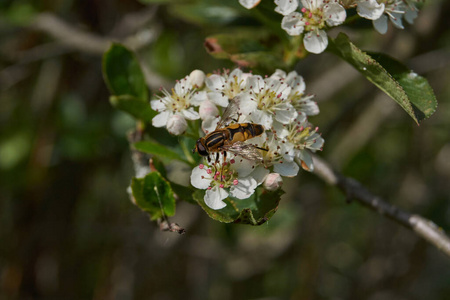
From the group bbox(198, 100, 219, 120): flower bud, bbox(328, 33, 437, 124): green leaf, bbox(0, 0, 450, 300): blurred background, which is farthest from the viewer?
bbox(0, 0, 450, 300): blurred background

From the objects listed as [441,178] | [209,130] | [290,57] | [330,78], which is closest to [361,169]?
[330,78]

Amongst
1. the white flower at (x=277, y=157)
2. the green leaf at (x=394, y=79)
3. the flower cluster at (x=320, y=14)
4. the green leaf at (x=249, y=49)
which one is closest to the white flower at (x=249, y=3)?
the flower cluster at (x=320, y=14)

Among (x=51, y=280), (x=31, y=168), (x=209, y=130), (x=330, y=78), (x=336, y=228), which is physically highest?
(x=209, y=130)

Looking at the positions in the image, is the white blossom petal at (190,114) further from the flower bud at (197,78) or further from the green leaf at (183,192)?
the green leaf at (183,192)

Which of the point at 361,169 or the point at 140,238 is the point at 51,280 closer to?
the point at 140,238

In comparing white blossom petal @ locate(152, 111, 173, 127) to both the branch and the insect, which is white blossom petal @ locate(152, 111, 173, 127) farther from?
the branch

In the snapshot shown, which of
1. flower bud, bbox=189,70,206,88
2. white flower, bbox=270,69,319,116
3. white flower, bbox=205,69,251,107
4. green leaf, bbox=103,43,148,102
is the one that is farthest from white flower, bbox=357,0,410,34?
green leaf, bbox=103,43,148,102
